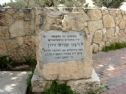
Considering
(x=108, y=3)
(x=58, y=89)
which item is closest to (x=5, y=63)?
(x=58, y=89)

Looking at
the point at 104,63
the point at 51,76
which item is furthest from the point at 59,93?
the point at 104,63

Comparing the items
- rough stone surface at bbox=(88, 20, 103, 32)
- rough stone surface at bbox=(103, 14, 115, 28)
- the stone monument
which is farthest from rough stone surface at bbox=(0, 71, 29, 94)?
rough stone surface at bbox=(103, 14, 115, 28)

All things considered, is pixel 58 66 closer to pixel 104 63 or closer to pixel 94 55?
pixel 104 63

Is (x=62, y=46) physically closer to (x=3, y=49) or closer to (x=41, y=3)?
(x=3, y=49)

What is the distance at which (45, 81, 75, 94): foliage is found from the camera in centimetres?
487

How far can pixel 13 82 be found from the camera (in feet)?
18.4

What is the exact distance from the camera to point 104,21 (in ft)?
27.1

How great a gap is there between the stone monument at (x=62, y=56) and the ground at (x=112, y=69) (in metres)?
0.45

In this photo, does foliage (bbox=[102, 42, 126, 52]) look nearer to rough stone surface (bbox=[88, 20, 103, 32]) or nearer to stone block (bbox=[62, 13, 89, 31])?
rough stone surface (bbox=[88, 20, 103, 32])

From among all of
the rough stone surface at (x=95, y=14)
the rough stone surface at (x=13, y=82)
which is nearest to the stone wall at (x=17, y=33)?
the rough stone surface at (x=13, y=82)

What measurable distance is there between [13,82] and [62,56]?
1.18 m

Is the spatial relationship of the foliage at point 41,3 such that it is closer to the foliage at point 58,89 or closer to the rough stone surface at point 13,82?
the rough stone surface at point 13,82

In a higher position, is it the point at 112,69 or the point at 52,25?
the point at 52,25

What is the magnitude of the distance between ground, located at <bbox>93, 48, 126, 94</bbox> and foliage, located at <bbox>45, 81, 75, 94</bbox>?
61cm
